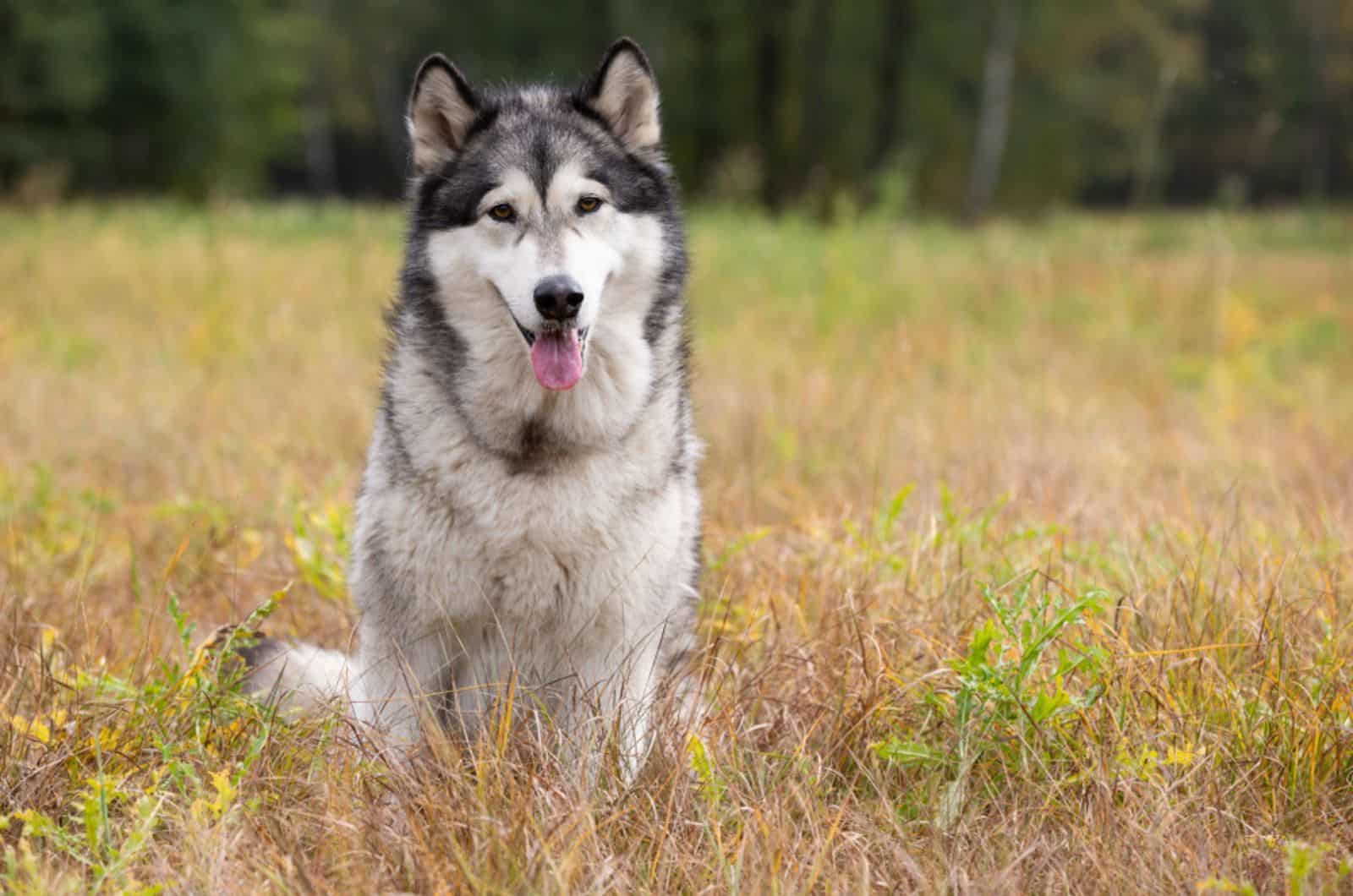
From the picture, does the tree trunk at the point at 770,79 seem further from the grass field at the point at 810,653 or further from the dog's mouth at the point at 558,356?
the dog's mouth at the point at 558,356

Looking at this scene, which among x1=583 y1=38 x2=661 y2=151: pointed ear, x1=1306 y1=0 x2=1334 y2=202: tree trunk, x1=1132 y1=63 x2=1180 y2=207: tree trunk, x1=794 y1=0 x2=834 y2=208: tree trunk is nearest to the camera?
x1=583 y1=38 x2=661 y2=151: pointed ear

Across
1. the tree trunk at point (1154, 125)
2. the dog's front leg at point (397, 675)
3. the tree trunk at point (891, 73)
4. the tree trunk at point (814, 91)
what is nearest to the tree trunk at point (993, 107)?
the tree trunk at point (891, 73)

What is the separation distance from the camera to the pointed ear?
3066mm

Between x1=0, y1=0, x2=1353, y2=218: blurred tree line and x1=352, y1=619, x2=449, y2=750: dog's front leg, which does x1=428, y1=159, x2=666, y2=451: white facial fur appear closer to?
x1=352, y1=619, x2=449, y2=750: dog's front leg

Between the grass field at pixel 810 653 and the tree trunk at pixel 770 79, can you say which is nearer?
the grass field at pixel 810 653

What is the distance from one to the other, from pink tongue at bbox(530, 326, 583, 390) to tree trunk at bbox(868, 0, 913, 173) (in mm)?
22604

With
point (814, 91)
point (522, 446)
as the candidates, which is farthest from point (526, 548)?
point (814, 91)

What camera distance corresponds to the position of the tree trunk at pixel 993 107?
→ 93.9 ft

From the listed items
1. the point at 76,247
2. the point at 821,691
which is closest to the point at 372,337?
the point at 76,247

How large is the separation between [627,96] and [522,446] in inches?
39.3

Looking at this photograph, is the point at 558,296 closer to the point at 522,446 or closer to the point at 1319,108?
the point at 522,446

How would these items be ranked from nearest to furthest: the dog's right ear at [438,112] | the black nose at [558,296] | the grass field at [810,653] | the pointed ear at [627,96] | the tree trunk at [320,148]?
the grass field at [810,653] < the black nose at [558,296] < the dog's right ear at [438,112] < the pointed ear at [627,96] < the tree trunk at [320,148]

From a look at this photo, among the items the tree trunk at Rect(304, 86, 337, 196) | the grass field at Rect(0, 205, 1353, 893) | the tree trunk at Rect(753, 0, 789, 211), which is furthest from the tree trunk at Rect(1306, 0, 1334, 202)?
the tree trunk at Rect(304, 86, 337, 196)

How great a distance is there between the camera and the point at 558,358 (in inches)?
110
